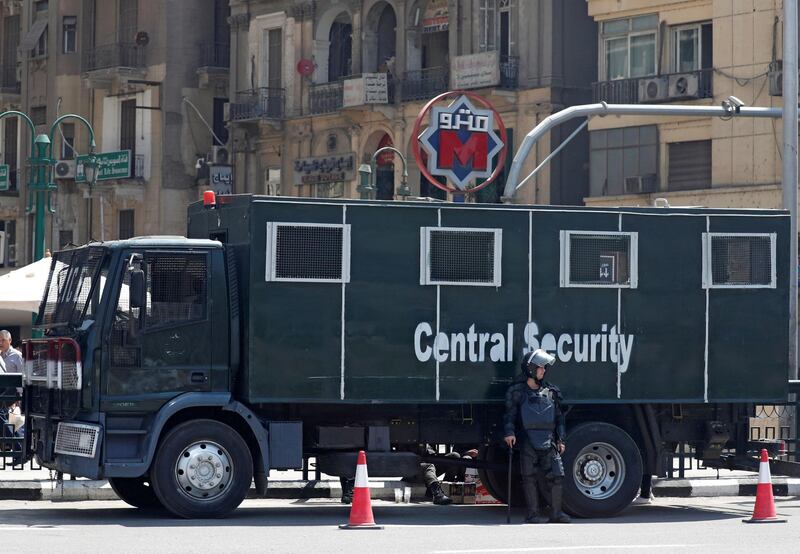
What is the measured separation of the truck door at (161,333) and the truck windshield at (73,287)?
0.30 meters

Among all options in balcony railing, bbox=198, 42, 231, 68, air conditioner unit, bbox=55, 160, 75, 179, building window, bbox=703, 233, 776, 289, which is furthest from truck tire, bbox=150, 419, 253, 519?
air conditioner unit, bbox=55, 160, 75, 179

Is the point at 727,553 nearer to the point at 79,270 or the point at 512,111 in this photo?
the point at 79,270

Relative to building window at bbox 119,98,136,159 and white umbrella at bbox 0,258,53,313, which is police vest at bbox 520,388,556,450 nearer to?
white umbrella at bbox 0,258,53,313

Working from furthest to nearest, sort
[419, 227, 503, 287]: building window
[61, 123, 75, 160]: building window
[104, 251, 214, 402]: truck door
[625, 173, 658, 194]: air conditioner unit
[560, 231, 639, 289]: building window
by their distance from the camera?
[61, 123, 75, 160]: building window
[625, 173, 658, 194]: air conditioner unit
[560, 231, 639, 289]: building window
[419, 227, 503, 287]: building window
[104, 251, 214, 402]: truck door

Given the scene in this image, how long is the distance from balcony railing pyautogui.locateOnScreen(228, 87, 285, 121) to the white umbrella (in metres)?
24.5

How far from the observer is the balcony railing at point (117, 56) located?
57281 millimetres

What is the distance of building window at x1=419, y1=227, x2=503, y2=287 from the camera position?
16.8 meters

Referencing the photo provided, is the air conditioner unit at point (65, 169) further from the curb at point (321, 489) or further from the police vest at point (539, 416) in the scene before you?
the police vest at point (539, 416)

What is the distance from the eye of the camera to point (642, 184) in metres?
42.0

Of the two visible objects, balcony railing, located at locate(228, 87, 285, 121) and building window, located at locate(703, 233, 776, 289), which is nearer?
building window, located at locate(703, 233, 776, 289)

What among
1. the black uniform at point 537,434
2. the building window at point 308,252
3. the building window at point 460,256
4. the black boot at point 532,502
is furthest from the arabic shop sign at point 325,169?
the black boot at point 532,502

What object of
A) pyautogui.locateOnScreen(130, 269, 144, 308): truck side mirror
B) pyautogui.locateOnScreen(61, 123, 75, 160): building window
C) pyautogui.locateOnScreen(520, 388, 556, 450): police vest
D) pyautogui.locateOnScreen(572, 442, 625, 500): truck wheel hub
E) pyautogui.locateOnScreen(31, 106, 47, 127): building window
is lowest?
pyautogui.locateOnScreen(572, 442, 625, 500): truck wheel hub

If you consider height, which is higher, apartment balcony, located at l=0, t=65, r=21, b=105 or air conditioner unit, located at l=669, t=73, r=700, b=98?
apartment balcony, located at l=0, t=65, r=21, b=105

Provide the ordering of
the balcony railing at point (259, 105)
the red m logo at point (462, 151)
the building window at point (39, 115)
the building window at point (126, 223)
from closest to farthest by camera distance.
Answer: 1. the red m logo at point (462, 151)
2. the balcony railing at point (259, 105)
3. the building window at point (126, 223)
4. the building window at point (39, 115)
